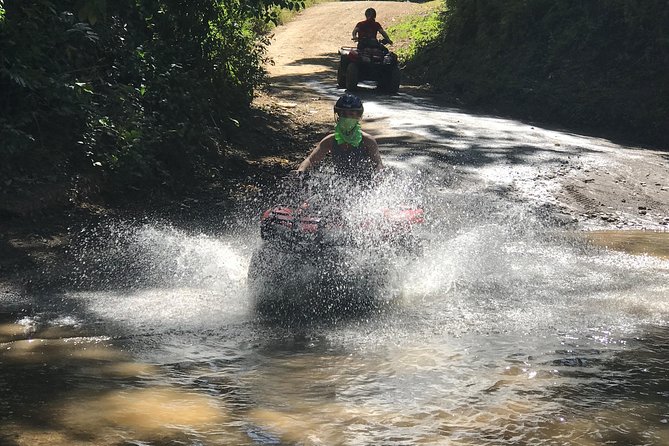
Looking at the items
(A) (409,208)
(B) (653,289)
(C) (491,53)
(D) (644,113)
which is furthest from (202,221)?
(C) (491,53)

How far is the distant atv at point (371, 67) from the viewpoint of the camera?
2098 cm

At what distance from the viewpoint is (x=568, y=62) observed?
20328mm

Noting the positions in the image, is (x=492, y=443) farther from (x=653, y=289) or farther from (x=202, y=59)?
(x=202, y=59)

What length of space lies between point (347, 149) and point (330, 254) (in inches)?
65.8

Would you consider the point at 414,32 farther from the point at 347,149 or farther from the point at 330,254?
the point at 330,254

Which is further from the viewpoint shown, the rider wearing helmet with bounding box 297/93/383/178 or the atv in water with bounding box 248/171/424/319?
the rider wearing helmet with bounding box 297/93/383/178

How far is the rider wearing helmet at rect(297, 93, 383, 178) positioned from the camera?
28.4 ft

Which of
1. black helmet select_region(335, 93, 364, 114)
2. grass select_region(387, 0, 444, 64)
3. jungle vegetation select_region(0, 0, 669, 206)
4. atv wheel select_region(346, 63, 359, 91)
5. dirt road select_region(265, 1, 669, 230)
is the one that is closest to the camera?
black helmet select_region(335, 93, 364, 114)

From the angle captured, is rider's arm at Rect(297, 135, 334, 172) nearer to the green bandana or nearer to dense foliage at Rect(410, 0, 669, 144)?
the green bandana

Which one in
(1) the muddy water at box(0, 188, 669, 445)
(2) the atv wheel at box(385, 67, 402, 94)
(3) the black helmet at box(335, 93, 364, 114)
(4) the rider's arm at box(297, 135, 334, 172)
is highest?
(3) the black helmet at box(335, 93, 364, 114)

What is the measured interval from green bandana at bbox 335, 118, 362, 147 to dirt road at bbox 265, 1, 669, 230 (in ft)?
12.0

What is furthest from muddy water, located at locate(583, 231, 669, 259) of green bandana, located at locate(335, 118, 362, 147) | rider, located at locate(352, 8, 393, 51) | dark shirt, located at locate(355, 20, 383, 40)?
dark shirt, located at locate(355, 20, 383, 40)

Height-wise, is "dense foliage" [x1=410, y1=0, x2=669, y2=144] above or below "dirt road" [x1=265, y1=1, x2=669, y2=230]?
above

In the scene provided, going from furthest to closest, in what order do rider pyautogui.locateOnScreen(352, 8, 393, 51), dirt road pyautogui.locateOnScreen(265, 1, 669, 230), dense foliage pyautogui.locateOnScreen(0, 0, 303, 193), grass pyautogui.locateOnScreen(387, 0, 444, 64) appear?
grass pyautogui.locateOnScreen(387, 0, 444, 64) < rider pyautogui.locateOnScreen(352, 8, 393, 51) < dirt road pyautogui.locateOnScreen(265, 1, 669, 230) < dense foliage pyautogui.locateOnScreen(0, 0, 303, 193)
